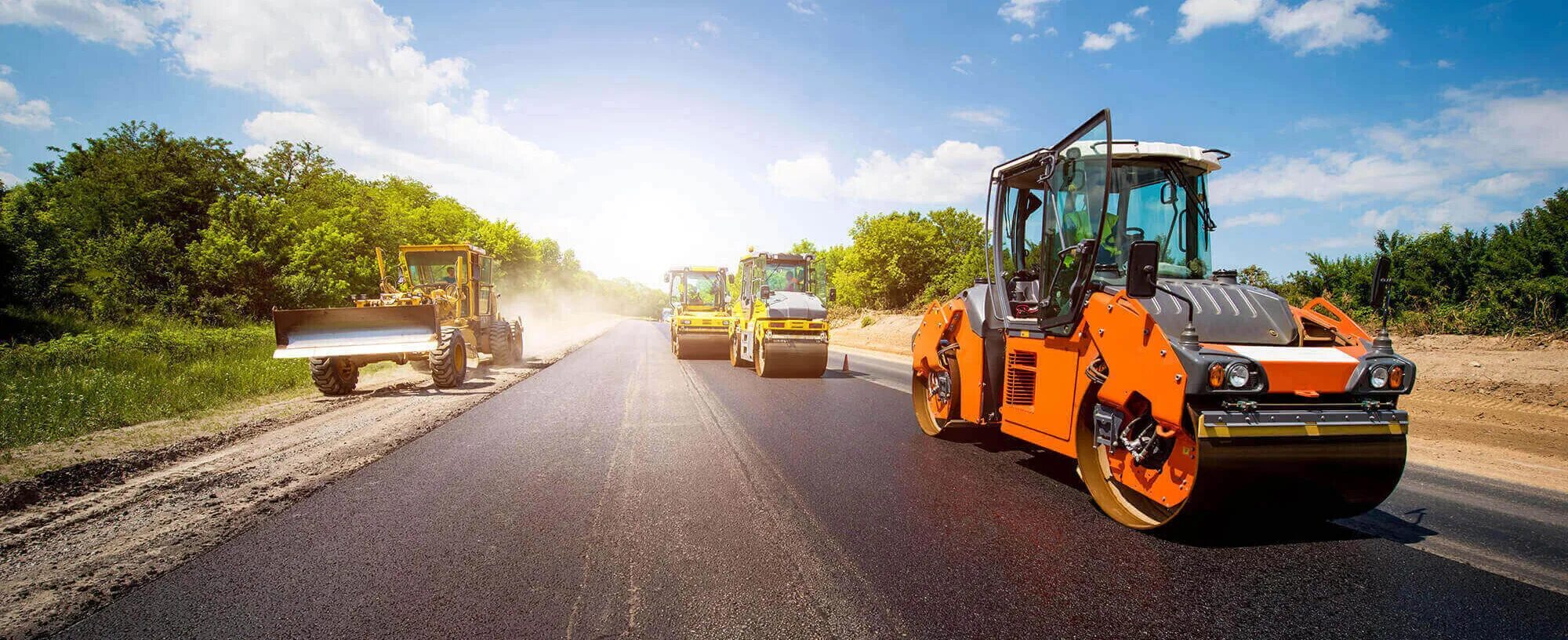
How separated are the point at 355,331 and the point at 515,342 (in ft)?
20.6

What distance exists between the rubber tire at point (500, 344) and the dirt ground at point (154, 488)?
5.61 m

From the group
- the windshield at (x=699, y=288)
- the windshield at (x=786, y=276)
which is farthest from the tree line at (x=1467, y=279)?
the windshield at (x=699, y=288)

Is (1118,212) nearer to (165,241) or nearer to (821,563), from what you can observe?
(821,563)

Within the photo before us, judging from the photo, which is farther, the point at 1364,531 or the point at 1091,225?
the point at 1091,225

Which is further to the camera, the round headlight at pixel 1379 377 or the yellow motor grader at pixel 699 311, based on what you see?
the yellow motor grader at pixel 699 311

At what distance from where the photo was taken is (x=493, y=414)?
27.9 ft

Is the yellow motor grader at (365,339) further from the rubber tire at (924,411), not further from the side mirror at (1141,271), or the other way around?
the side mirror at (1141,271)

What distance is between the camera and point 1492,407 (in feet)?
29.4

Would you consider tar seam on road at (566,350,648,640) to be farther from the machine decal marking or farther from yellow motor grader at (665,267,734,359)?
yellow motor grader at (665,267,734,359)

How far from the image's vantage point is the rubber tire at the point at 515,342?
16.0 meters

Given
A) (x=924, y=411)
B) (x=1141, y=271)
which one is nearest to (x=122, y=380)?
(x=924, y=411)

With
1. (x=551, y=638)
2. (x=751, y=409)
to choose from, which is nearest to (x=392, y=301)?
(x=751, y=409)

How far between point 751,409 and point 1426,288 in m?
17.1

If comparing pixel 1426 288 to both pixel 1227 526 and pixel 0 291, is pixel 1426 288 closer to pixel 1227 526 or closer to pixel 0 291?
pixel 1227 526
